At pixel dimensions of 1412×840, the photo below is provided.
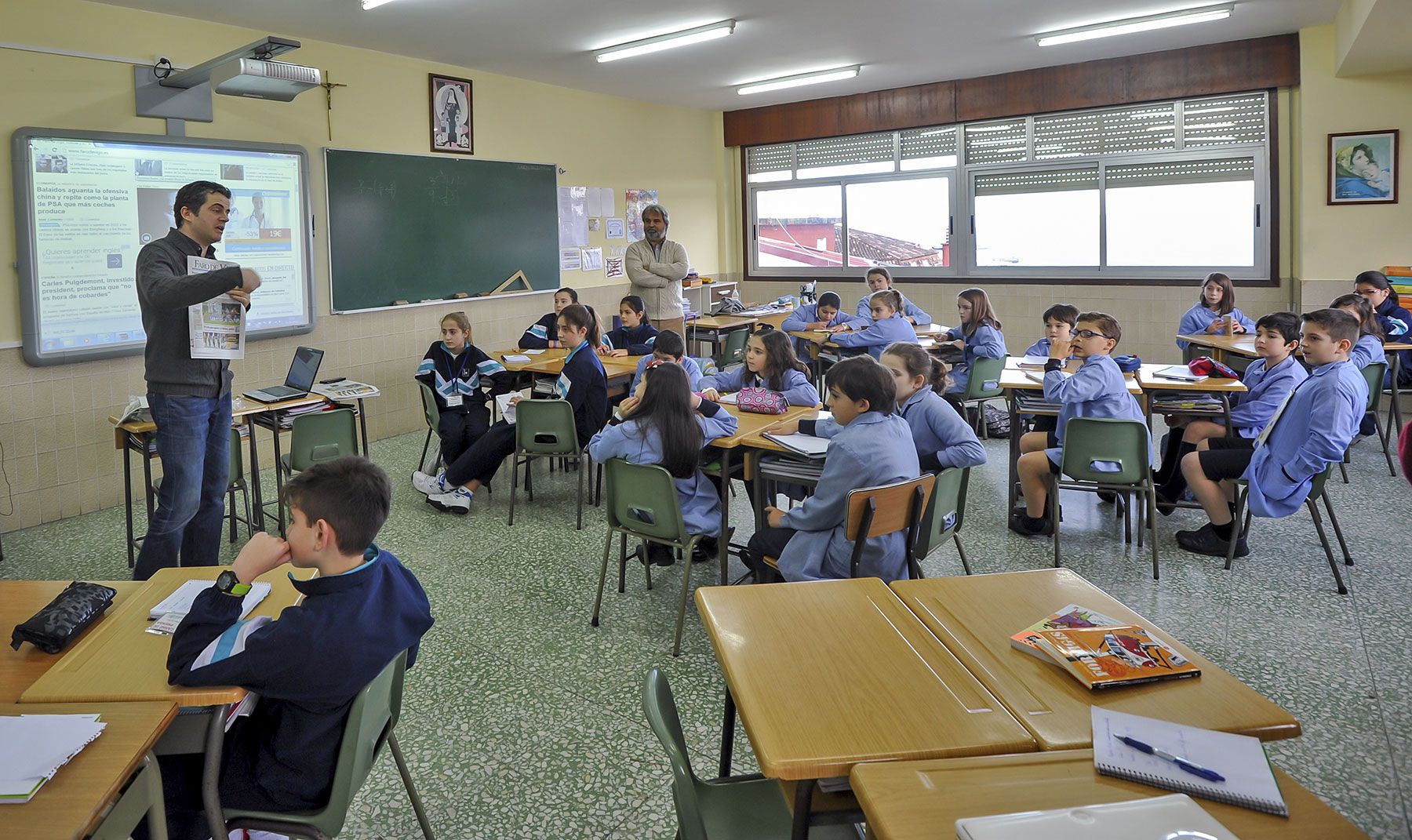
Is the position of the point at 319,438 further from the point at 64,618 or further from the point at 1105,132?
the point at 1105,132

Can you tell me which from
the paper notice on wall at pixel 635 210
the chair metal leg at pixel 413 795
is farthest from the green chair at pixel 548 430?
the paper notice on wall at pixel 635 210

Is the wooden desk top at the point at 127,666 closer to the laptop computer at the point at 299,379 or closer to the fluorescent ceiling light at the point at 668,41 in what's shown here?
the laptop computer at the point at 299,379

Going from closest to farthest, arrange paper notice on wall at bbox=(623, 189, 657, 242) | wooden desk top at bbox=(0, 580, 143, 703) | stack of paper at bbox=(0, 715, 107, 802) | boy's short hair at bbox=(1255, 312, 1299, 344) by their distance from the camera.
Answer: stack of paper at bbox=(0, 715, 107, 802) < wooden desk top at bbox=(0, 580, 143, 703) < boy's short hair at bbox=(1255, 312, 1299, 344) < paper notice on wall at bbox=(623, 189, 657, 242)

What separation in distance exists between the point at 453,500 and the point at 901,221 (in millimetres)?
6495

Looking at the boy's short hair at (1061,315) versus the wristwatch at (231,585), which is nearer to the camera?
the wristwatch at (231,585)

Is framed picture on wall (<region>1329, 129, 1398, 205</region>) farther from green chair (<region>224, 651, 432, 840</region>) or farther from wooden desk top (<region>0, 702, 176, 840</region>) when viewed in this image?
wooden desk top (<region>0, 702, 176, 840</region>)

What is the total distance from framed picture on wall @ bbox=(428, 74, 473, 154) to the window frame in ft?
13.7

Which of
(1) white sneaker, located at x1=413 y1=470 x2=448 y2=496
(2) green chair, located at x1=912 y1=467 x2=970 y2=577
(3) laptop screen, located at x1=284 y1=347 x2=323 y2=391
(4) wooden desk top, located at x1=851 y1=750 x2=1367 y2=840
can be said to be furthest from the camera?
(1) white sneaker, located at x1=413 y1=470 x2=448 y2=496

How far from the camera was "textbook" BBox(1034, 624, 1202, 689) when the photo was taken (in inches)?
61.5

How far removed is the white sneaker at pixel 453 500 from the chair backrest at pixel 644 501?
193 centimetres

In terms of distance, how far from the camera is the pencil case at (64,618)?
70.4 inches

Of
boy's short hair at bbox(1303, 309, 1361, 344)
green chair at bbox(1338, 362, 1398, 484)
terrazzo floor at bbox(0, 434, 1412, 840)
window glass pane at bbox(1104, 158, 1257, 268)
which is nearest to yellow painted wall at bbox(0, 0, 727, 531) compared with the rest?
terrazzo floor at bbox(0, 434, 1412, 840)

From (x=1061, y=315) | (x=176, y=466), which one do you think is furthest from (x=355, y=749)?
(x=1061, y=315)

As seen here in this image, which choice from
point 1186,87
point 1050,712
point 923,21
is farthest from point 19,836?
point 1186,87
